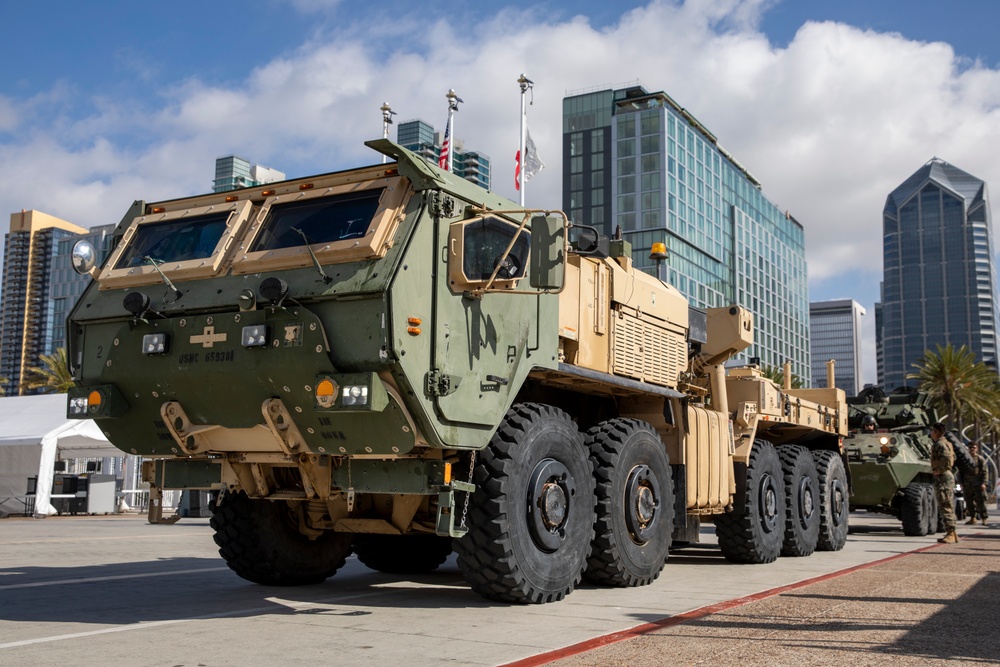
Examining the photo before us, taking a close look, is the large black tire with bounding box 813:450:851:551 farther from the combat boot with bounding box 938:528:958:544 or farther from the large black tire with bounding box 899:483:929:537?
the large black tire with bounding box 899:483:929:537

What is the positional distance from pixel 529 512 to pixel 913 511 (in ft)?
43.7

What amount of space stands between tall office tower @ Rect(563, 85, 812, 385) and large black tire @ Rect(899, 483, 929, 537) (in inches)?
1996

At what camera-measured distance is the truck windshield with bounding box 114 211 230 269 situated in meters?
7.80

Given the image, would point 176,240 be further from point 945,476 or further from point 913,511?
point 913,511

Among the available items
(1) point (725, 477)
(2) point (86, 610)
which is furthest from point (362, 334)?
(1) point (725, 477)

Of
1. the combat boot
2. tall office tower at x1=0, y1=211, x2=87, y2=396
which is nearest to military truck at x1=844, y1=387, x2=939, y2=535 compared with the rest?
the combat boot

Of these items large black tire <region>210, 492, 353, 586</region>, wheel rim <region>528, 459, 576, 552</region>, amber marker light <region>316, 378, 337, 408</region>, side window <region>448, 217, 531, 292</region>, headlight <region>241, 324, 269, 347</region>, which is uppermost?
side window <region>448, 217, 531, 292</region>

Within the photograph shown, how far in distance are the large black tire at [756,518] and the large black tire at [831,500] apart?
5.92ft

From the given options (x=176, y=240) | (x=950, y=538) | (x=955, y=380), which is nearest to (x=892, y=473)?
(x=950, y=538)

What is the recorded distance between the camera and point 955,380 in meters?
50.4

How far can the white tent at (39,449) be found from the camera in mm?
25391

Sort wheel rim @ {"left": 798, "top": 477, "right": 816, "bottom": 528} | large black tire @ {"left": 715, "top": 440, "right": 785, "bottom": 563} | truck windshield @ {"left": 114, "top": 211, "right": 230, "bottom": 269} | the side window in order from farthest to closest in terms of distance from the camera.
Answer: wheel rim @ {"left": 798, "top": 477, "right": 816, "bottom": 528} → large black tire @ {"left": 715, "top": 440, "right": 785, "bottom": 563} → truck windshield @ {"left": 114, "top": 211, "right": 230, "bottom": 269} → the side window

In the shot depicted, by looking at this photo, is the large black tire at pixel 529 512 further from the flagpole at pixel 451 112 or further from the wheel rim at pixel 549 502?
the flagpole at pixel 451 112

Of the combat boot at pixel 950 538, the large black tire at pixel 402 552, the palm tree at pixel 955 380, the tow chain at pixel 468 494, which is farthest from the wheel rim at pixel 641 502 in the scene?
the palm tree at pixel 955 380
